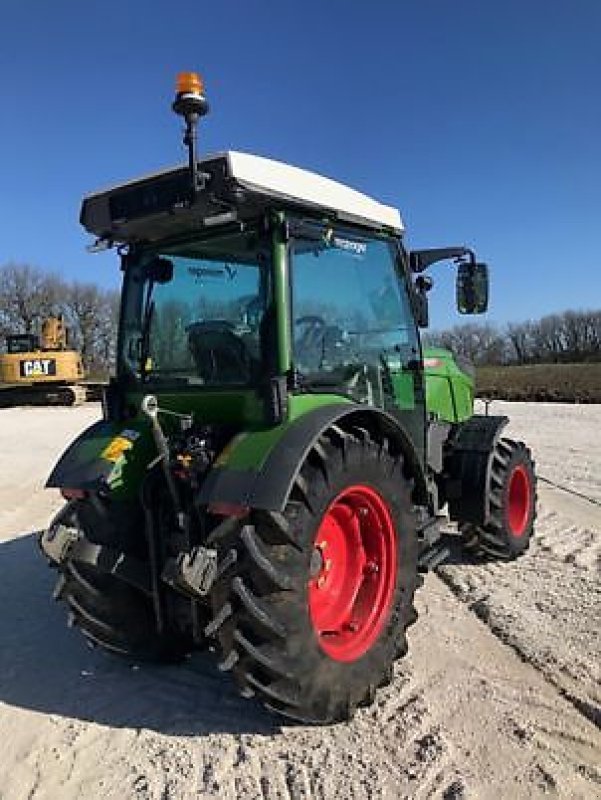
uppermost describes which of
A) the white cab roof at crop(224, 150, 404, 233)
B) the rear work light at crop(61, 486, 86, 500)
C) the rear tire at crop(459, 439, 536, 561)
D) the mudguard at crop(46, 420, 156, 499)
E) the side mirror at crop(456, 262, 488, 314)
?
the white cab roof at crop(224, 150, 404, 233)

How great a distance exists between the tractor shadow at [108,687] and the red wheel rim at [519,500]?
2.74 meters

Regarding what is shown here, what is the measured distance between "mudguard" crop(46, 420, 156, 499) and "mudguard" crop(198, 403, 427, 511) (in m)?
0.63

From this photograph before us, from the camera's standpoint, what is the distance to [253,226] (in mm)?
3535

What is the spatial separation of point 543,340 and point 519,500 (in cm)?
6461

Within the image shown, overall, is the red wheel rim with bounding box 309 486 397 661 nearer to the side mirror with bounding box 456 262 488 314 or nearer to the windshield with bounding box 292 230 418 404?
the windshield with bounding box 292 230 418 404

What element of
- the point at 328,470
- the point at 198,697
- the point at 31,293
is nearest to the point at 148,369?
the point at 328,470

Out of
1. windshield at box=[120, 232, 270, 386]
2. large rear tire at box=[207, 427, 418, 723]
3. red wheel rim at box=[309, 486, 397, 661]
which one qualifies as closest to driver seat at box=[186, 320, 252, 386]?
windshield at box=[120, 232, 270, 386]

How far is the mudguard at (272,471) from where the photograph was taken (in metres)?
2.97

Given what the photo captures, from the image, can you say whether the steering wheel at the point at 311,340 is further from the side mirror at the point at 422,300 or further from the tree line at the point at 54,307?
the tree line at the point at 54,307

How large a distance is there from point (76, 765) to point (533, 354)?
2442 inches

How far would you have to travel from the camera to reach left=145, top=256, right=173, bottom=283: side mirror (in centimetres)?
408

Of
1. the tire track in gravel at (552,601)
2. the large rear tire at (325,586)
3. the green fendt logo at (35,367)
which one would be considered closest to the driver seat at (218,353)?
the large rear tire at (325,586)

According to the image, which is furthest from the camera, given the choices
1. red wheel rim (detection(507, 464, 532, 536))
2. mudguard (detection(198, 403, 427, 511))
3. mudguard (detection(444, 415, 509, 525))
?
red wheel rim (detection(507, 464, 532, 536))

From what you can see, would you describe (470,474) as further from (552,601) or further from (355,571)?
(355,571)
